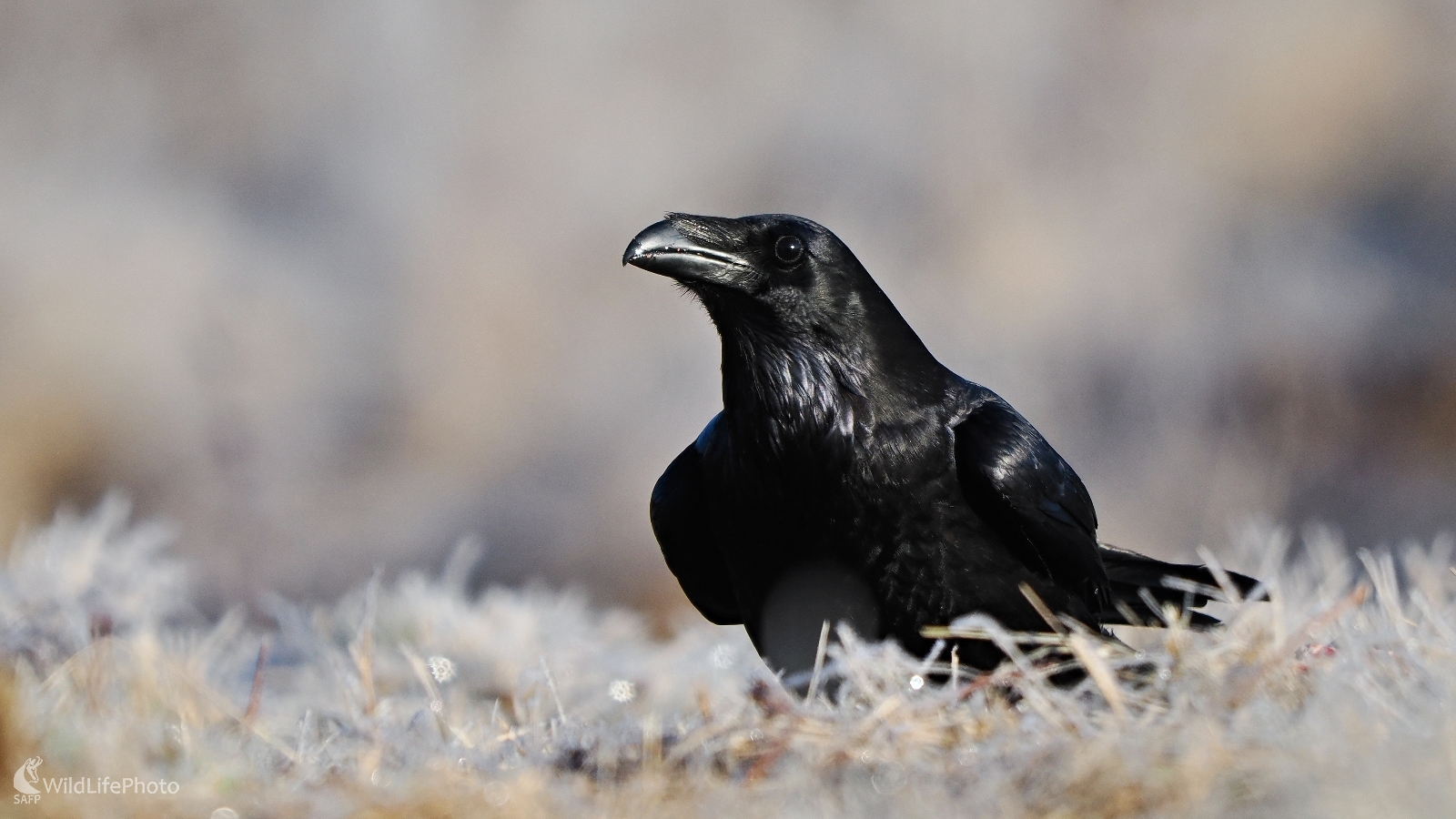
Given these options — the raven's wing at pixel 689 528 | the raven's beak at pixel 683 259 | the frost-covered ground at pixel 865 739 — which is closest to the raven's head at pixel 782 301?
the raven's beak at pixel 683 259

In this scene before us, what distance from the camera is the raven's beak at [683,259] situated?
2846 millimetres

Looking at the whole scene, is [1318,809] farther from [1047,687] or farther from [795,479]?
[795,479]

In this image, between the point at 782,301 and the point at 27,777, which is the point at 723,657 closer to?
the point at 782,301

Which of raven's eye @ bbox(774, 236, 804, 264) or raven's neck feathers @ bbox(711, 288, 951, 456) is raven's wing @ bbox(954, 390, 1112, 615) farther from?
raven's eye @ bbox(774, 236, 804, 264)

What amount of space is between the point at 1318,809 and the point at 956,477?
1.78 m

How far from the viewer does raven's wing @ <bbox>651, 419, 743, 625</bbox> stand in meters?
3.26

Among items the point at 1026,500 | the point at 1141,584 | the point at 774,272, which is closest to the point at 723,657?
the point at 1026,500

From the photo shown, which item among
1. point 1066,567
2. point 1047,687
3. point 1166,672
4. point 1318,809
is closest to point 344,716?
point 1047,687

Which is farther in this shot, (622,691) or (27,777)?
(622,691)

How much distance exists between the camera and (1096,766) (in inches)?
49.3

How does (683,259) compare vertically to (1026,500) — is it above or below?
above

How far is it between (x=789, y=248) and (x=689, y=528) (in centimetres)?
84

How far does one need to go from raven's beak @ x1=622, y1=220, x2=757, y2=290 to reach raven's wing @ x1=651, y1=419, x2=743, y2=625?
0.45 m

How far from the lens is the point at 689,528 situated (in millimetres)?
3291
